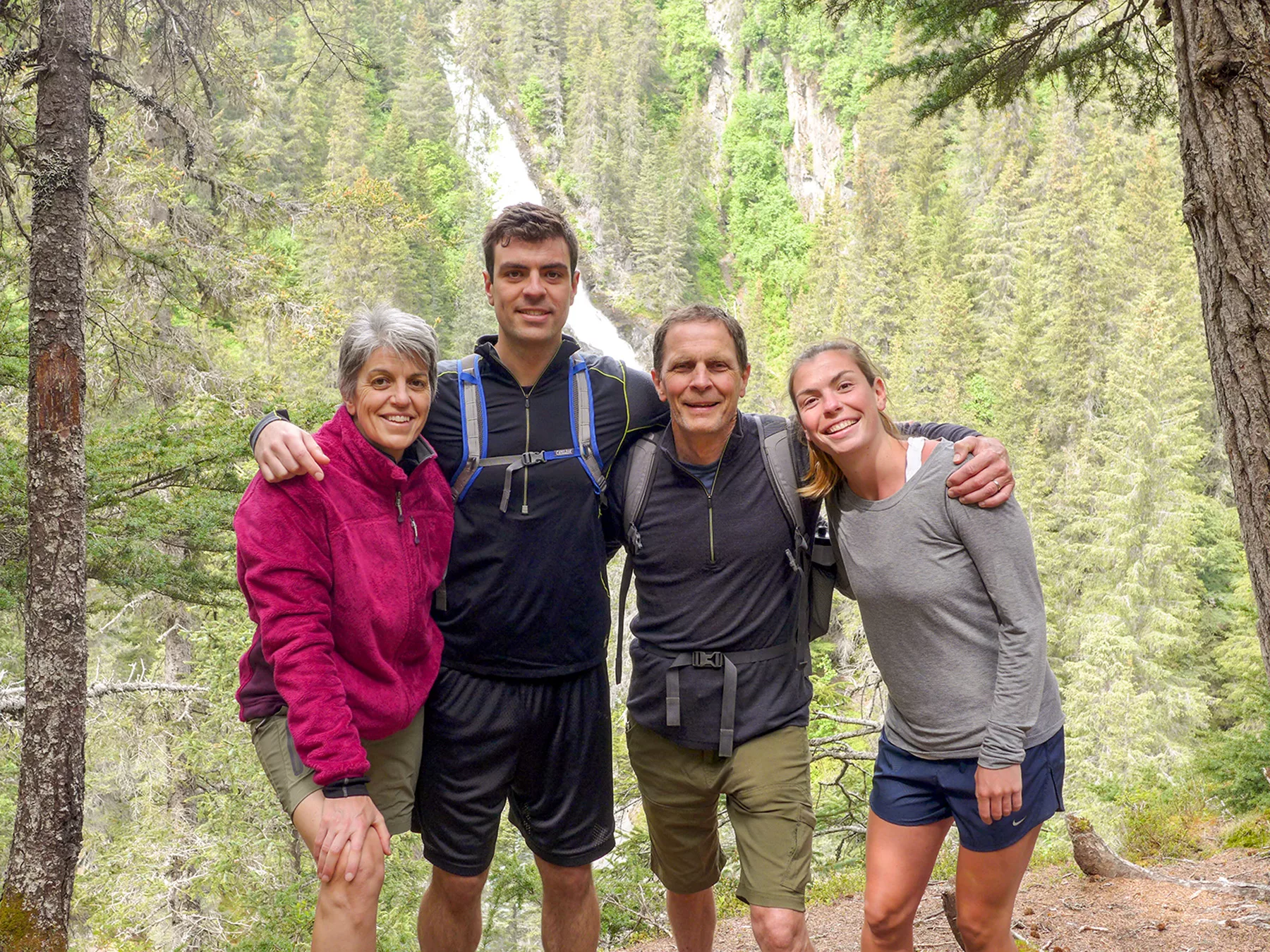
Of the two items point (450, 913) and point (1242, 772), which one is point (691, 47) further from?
point (450, 913)

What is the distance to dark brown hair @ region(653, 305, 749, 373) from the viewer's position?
270 cm

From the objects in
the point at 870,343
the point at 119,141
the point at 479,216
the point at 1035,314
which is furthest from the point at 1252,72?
the point at 479,216

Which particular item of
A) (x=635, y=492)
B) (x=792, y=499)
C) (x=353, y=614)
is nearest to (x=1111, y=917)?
(x=792, y=499)

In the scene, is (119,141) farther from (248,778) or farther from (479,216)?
(479,216)

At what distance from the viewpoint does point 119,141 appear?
9578 mm

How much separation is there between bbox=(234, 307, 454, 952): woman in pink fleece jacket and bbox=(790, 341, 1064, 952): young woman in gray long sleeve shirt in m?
1.03

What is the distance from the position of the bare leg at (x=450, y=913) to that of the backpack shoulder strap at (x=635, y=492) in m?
0.78

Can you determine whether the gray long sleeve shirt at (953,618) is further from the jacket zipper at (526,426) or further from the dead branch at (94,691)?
the dead branch at (94,691)

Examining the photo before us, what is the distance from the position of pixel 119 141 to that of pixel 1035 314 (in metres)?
29.5

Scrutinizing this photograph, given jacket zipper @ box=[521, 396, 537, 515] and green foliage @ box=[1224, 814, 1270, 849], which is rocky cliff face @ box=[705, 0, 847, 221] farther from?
jacket zipper @ box=[521, 396, 537, 515]

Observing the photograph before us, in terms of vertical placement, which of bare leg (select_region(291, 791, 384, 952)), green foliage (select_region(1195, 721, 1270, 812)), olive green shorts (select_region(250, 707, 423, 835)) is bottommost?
green foliage (select_region(1195, 721, 1270, 812))

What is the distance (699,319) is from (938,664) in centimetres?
112

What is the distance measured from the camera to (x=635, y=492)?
2715mm

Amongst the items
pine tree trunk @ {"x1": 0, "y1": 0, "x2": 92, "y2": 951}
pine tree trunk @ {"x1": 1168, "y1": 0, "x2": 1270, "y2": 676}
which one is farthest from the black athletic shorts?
pine tree trunk @ {"x1": 0, "y1": 0, "x2": 92, "y2": 951}
